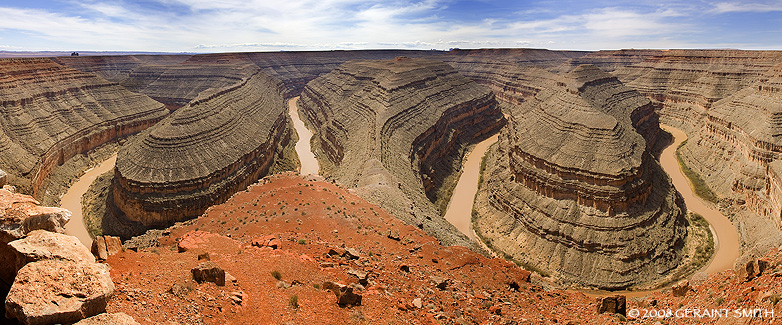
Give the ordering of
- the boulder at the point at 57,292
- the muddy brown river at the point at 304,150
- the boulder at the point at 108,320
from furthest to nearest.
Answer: the muddy brown river at the point at 304,150, the boulder at the point at 108,320, the boulder at the point at 57,292

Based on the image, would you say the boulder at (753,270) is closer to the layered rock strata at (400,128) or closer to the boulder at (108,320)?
the layered rock strata at (400,128)

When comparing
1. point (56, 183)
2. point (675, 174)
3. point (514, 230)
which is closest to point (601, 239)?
point (514, 230)

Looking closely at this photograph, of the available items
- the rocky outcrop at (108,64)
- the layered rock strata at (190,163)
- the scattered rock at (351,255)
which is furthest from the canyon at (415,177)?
the rocky outcrop at (108,64)

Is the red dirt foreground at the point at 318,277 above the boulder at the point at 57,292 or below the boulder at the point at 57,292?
below

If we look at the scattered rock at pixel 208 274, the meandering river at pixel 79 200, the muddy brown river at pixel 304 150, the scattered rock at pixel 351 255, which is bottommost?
the meandering river at pixel 79 200

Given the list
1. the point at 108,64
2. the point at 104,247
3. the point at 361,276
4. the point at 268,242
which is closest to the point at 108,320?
the point at 104,247

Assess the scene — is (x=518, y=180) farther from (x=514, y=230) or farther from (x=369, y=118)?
(x=369, y=118)

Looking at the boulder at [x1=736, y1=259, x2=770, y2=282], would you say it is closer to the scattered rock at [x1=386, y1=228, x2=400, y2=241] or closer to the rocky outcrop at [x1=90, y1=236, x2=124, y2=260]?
the scattered rock at [x1=386, y1=228, x2=400, y2=241]
